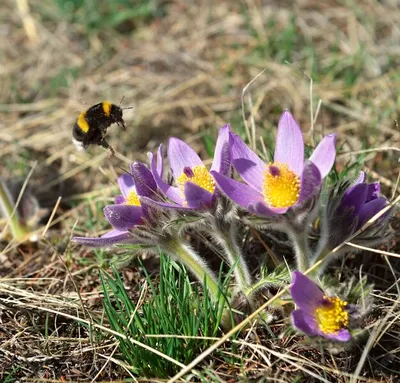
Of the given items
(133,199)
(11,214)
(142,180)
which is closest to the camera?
(142,180)

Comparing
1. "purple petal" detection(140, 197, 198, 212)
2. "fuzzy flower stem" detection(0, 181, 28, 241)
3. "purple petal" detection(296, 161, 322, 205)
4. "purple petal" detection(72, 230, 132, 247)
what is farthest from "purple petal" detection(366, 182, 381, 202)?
"fuzzy flower stem" detection(0, 181, 28, 241)

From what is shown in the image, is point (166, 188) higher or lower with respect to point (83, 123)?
lower

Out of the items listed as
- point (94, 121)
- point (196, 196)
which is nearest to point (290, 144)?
point (196, 196)

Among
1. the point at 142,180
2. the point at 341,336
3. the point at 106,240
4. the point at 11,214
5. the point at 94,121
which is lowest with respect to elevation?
the point at 341,336

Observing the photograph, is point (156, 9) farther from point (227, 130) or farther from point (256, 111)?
point (227, 130)

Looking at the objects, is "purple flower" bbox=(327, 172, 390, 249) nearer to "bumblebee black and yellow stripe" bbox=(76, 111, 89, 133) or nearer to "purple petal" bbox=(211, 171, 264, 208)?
"purple petal" bbox=(211, 171, 264, 208)

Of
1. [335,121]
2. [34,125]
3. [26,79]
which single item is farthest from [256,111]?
[26,79]

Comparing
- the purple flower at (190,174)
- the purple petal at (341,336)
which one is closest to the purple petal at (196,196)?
the purple flower at (190,174)

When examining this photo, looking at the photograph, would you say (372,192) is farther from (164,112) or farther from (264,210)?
(164,112)
